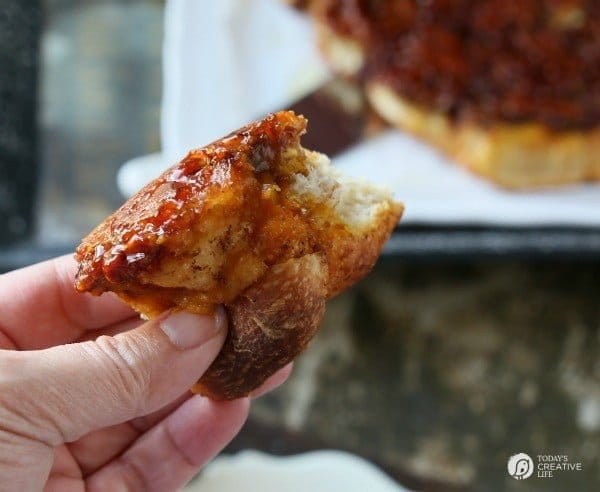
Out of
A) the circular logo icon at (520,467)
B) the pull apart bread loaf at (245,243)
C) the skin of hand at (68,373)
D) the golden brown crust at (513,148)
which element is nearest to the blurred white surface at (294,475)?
the circular logo icon at (520,467)

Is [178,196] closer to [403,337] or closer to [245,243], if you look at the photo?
[245,243]

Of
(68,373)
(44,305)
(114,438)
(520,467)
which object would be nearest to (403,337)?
(520,467)

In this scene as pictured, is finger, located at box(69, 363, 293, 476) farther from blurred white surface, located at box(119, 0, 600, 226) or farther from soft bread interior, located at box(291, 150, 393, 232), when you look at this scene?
blurred white surface, located at box(119, 0, 600, 226)

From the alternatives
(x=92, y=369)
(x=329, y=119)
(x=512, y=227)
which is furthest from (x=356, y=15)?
(x=92, y=369)

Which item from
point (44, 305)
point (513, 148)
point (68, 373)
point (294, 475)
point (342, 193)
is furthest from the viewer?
point (513, 148)

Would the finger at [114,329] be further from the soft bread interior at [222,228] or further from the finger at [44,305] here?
the soft bread interior at [222,228]
